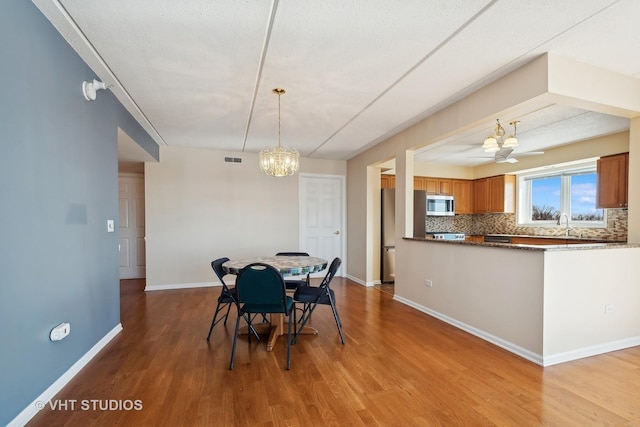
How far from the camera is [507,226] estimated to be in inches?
244

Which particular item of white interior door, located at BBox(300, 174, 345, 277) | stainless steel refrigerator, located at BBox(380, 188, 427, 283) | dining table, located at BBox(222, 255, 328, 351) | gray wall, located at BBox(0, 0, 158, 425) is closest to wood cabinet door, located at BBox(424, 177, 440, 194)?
stainless steel refrigerator, located at BBox(380, 188, 427, 283)

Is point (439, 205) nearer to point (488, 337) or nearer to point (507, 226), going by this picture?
point (507, 226)

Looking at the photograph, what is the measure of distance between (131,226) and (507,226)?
7.80 metres

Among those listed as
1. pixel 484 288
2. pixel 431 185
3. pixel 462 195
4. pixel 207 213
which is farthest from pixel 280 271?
pixel 462 195

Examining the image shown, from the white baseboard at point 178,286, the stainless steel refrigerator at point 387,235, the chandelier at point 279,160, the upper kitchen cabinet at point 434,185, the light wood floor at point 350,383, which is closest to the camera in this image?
the light wood floor at point 350,383

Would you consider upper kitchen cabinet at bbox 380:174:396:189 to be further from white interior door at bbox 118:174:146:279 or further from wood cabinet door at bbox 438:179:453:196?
white interior door at bbox 118:174:146:279

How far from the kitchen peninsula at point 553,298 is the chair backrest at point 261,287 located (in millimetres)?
1958

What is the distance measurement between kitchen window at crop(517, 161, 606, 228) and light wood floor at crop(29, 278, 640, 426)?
3146mm

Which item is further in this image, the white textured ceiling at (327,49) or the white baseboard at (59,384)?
the white textured ceiling at (327,49)

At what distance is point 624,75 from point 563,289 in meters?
1.94

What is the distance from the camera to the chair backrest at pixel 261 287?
233cm

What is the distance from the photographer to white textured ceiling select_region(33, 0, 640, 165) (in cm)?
177

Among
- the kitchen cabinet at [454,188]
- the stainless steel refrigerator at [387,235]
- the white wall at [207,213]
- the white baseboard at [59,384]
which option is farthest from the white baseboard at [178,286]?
the kitchen cabinet at [454,188]

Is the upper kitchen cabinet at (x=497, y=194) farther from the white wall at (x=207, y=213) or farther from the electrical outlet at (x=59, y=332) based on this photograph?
the electrical outlet at (x=59, y=332)
